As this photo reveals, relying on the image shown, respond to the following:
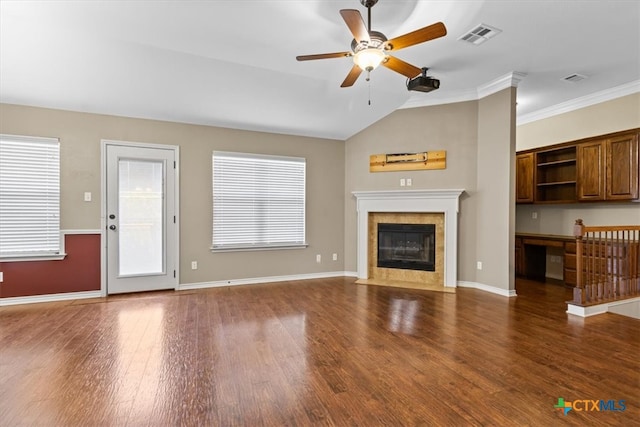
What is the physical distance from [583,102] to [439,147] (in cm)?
232

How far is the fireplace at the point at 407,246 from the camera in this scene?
521 cm

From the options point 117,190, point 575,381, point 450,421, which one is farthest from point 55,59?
point 575,381

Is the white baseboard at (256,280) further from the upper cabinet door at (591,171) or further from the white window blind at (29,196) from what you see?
the upper cabinet door at (591,171)

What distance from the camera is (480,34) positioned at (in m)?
3.20

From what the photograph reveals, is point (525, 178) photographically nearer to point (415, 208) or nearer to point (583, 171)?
point (583, 171)

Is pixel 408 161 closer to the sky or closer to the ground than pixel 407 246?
closer to the sky

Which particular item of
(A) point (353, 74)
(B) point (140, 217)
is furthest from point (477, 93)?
(B) point (140, 217)

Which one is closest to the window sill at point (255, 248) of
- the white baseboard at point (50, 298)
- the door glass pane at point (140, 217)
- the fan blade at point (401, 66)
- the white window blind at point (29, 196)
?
the door glass pane at point (140, 217)

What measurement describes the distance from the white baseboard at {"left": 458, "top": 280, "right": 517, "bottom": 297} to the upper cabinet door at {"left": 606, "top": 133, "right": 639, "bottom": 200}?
1.92 metres

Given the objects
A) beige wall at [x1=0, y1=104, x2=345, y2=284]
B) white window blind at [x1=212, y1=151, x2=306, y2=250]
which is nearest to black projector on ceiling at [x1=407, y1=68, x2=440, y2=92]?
beige wall at [x1=0, y1=104, x2=345, y2=284]

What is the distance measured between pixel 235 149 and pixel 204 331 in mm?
2972

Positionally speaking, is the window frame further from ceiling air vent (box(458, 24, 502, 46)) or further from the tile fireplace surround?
ceiling air vent (box(458, 24, 502, 46))

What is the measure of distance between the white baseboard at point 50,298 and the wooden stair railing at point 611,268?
6102 mm

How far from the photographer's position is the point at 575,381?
222cm
